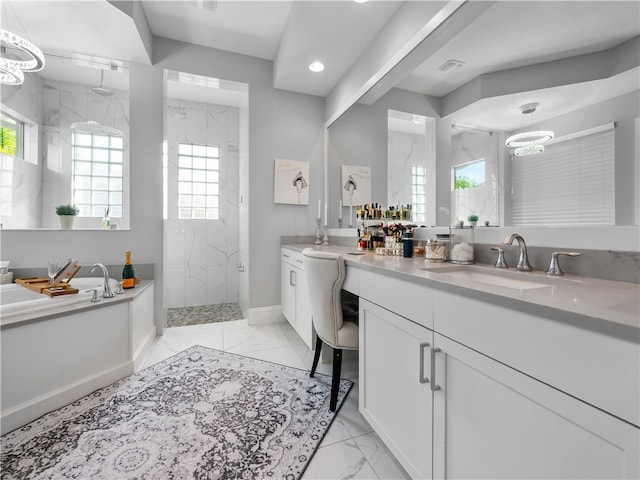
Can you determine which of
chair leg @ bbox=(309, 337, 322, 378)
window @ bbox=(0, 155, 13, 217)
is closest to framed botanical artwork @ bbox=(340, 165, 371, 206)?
chair leg @ bbox=(309, 337, 322, 378)

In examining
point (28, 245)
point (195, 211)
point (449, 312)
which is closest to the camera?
point (449, 312)

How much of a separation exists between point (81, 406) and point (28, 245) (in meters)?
1.64

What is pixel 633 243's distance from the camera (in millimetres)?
890

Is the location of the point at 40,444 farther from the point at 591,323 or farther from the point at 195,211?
the point at 195,211

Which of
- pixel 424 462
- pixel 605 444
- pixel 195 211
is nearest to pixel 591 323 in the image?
pixel 605 444

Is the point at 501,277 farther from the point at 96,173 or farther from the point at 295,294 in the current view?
the point at 96,173

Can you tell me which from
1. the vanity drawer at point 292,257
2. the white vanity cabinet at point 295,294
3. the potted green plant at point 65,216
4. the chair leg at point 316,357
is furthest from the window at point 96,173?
the chair leg at point 316,357

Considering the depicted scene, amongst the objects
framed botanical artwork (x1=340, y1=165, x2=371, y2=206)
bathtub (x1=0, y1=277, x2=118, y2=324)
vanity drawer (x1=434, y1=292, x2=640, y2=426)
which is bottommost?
bathtub (x1=0, y1=277, x2=118, y2=324)

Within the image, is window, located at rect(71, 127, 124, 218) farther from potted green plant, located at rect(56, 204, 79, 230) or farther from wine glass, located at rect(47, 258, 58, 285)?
wine glass, located at rect(47, 258, 58, 285)

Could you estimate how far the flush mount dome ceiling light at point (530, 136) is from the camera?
115 cm

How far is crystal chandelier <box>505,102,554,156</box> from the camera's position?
115 centimetres

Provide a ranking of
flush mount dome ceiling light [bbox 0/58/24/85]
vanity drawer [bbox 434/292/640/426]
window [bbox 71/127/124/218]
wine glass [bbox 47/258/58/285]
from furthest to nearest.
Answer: window [bbox 71/127/124/218], wine glass [bbox 47/258/58/285], flush mount dome ceiling light [bbox 0/58/24/85], vanity drawer [bbox 434/292/640/426]

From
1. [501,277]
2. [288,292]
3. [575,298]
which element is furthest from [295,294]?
[575,298]

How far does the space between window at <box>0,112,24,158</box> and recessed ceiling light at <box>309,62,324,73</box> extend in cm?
342
